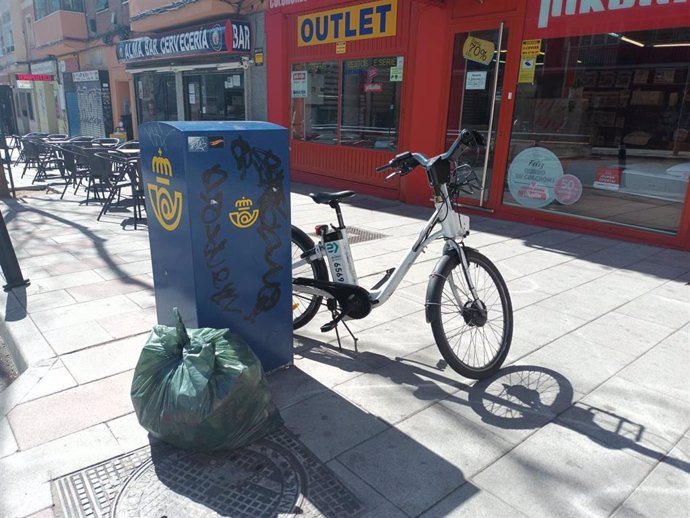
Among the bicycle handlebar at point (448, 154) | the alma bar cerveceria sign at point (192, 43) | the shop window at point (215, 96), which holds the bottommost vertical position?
the bicycle handlebar at point (448, 154)

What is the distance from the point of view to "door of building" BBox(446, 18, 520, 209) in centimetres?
692

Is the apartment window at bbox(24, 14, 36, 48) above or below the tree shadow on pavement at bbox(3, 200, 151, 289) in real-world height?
above

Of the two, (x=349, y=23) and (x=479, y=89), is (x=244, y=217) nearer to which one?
(x=479, y=89)

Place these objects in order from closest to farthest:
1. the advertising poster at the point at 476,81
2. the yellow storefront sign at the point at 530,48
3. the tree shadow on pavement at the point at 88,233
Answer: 1. the tree shadow on pavement at the point at 88,233
2. the yellow storefront sign at the point at 530,48
3. the advertising poster at the point at 476,81

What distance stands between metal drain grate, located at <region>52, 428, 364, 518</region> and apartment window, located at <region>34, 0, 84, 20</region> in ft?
65.0

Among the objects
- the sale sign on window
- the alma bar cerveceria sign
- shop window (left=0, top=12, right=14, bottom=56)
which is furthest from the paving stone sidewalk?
shop window (left=0, top=12, right=14, bottom=56)

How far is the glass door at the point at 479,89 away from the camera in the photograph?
7.04m

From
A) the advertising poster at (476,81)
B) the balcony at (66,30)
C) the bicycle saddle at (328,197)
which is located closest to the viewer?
the bicycle saddle at (328,197)

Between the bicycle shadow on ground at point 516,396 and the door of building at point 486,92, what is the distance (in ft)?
13.7

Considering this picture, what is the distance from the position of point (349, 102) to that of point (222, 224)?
732 centimetres

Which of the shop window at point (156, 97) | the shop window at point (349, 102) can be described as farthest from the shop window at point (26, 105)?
the shop window at point (349, 102)

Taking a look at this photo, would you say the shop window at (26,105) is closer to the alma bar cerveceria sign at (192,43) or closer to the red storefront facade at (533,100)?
the alma bar cerveceria sign at (192,43)

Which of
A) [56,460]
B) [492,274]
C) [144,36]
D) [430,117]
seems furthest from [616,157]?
[144,36]

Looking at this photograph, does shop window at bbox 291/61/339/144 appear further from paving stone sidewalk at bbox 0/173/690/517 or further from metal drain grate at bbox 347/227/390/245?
paving stone sidewalk at bbox 0/173/690/517
